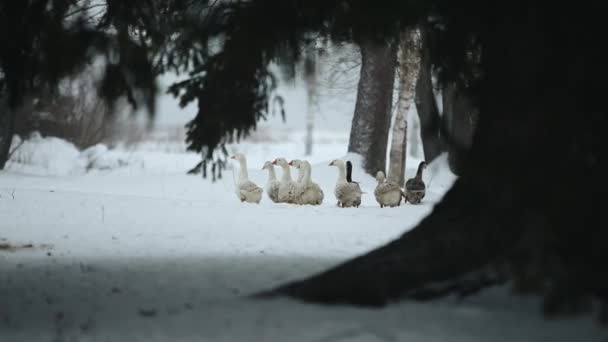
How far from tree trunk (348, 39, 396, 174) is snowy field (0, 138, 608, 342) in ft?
11.7

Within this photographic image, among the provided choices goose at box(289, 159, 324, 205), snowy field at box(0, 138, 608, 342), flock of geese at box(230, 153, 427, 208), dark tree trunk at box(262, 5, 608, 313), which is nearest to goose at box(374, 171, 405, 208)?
flock of geese at box(230, 153, 427, 208)

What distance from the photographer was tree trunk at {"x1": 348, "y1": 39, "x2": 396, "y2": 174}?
16.1m

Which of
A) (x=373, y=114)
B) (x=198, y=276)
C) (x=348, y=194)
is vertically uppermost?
(x=373, y=114)

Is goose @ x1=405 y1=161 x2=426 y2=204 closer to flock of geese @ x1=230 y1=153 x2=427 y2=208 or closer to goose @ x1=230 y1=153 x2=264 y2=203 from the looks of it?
flock of geese @ x1=230 y1=153 x2=427 y2=208

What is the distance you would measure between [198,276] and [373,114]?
1119 cm

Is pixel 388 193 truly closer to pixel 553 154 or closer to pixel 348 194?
pixel 348 194

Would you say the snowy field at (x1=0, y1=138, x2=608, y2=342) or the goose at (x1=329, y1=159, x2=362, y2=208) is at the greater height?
the goose at (x1=329, y1=159, x2=362, y2=208)

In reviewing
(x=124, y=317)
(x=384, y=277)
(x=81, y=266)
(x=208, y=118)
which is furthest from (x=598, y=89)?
(x=81, y=266)

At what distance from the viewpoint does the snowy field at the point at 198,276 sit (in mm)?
3697

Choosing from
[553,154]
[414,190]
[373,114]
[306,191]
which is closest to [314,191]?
[306,191]

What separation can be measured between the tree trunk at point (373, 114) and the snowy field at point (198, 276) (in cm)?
357

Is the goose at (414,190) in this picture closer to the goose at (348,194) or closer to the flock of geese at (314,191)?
the flock of geese at (314,191)

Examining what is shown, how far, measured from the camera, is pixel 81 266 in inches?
247

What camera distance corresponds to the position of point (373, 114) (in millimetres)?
→ 16422
